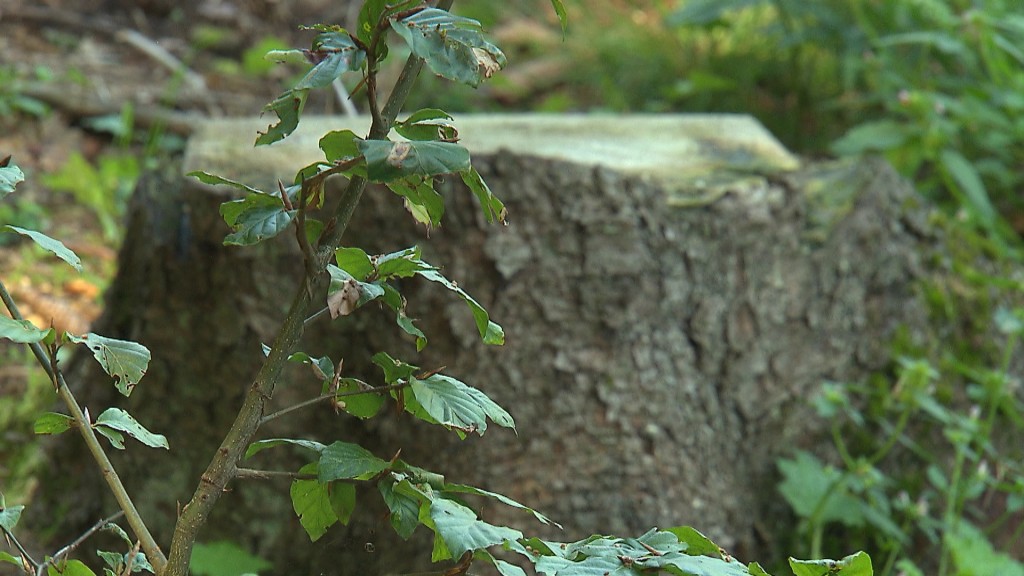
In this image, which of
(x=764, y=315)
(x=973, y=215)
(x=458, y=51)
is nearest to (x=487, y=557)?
(x=458, y=51)

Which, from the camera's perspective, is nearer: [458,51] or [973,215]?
[458,51]

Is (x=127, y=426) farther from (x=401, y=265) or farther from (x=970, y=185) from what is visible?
Result: (x=970, y=185)

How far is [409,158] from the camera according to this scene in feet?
2.17

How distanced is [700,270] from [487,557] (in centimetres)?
136

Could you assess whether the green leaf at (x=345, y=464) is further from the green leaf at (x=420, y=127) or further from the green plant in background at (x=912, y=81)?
the green plant in background at (x=912, y=81)

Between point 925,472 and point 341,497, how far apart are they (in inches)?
68.9

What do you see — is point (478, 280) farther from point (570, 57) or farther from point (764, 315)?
point (570, 57)

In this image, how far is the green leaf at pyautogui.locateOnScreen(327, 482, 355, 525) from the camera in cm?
80

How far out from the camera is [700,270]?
1.96 meters

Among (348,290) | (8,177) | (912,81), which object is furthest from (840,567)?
(912,81)

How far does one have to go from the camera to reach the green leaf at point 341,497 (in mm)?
804

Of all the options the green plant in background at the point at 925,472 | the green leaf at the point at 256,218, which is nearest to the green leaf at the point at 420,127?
the green leaf at the point at 256,218

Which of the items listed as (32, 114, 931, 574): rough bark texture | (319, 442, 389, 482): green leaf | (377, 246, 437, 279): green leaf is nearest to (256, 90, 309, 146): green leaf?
(377, 246, 437, 279): green leaf

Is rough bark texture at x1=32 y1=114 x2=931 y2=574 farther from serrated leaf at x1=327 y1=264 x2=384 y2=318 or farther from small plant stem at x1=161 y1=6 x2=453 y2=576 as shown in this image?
serrated leaf at x1=327 y1=264 x2=384 y2=318
